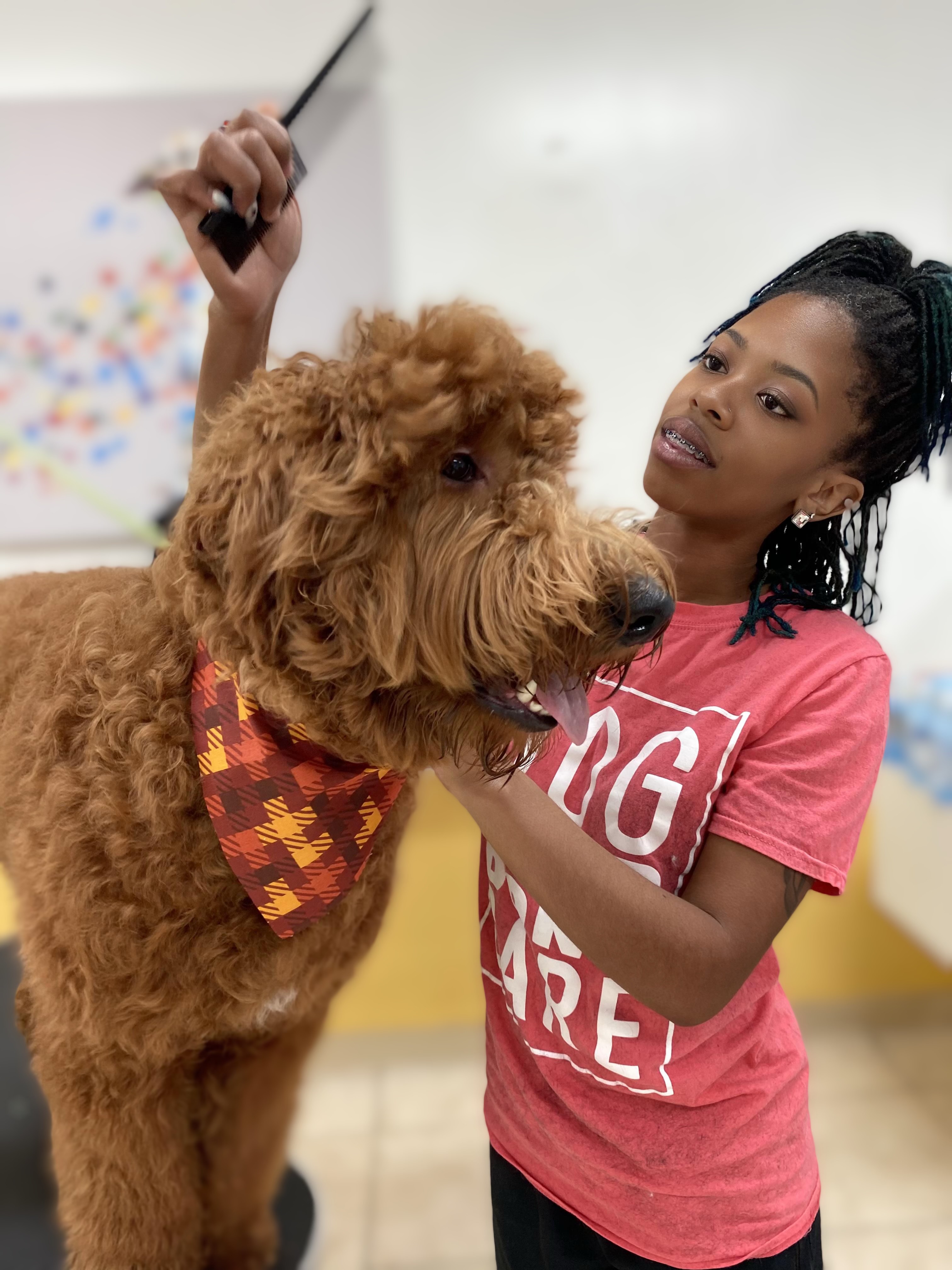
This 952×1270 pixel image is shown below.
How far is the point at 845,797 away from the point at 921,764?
50.2 inches

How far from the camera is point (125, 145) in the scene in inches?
74.6

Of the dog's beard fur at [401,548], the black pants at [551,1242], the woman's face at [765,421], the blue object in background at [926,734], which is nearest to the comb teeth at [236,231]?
the dog's beard fur at [401,548]

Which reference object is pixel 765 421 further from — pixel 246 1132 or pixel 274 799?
pixel 246 1132

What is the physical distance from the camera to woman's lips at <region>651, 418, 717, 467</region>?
2.62ft

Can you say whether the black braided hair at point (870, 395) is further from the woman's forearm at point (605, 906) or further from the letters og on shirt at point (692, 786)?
the woman's forearm at point (605, 906)

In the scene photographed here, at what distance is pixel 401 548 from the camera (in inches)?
25.5

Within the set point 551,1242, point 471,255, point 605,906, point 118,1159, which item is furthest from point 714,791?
point 471,255

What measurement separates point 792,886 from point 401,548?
A: 0.43 metres

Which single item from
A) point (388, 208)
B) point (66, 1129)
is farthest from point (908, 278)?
point (388, 208)

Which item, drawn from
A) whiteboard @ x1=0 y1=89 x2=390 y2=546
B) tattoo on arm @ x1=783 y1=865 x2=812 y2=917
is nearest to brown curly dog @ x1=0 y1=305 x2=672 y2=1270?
tattoo on arm @ x1=783 y1=865 x2=812 y2=917

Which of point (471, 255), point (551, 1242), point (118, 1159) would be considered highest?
point (471, 255)

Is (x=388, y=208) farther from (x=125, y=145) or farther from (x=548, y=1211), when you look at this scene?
(x=548, y=1211)

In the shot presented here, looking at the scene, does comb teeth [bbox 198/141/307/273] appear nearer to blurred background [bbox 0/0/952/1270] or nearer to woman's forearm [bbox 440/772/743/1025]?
woman's forearm [bbox 440/772/743/1025]

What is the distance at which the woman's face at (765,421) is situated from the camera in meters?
0.78
